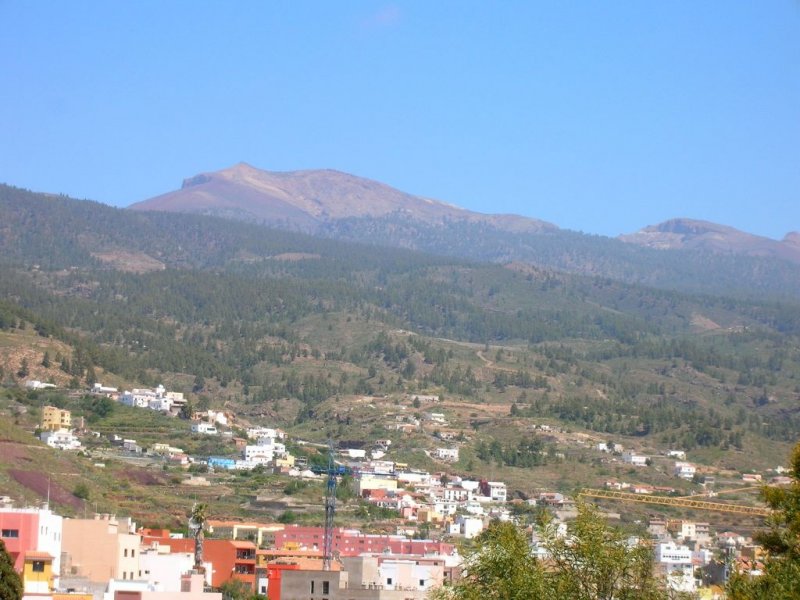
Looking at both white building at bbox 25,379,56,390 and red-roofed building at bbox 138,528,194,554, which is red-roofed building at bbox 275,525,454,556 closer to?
red-roofed building at bbox 138,528,194,554

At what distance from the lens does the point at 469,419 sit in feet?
525

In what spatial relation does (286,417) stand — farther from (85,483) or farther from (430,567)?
(430,567)

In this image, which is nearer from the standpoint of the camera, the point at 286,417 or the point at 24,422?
the point at 24,422

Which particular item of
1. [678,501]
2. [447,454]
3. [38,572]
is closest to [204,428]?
[447,454]

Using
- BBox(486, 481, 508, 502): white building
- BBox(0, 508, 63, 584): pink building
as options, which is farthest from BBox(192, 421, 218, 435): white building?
BBox(0, 508, 63, 584): pink building

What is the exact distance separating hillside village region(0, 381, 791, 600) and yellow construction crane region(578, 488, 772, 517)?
114 cm

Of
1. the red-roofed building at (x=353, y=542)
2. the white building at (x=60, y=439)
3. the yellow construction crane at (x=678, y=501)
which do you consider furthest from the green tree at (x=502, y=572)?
the yellow construction crane at (x=678, y=501)

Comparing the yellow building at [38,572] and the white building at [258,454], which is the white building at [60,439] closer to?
the white building at [258,454]

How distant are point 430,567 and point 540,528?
131 feet

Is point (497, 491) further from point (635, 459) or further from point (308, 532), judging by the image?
point (308, 532)

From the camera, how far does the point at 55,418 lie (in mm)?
121438

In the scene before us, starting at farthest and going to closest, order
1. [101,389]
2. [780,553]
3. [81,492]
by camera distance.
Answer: [101,389], [81,492], [780,553]

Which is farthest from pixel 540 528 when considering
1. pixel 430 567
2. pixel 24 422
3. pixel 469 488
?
pixel 469 488

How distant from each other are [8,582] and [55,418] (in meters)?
86.0
